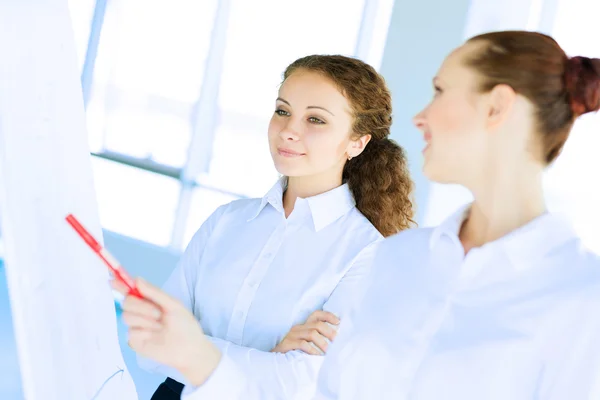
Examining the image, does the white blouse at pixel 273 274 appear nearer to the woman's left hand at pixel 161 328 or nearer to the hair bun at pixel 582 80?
the woman's left hand at pixel 161 328

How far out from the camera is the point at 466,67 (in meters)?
1.22

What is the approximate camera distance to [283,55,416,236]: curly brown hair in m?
1.88

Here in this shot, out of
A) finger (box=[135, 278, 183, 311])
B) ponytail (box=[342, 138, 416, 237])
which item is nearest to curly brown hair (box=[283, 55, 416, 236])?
ponytail (box=[342, 138, 416, 237])

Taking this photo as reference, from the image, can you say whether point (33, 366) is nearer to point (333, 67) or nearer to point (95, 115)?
point (333, 67)

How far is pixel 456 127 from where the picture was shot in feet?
3.92

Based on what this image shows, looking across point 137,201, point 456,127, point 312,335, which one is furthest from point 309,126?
point 137,201

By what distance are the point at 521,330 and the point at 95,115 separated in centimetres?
517

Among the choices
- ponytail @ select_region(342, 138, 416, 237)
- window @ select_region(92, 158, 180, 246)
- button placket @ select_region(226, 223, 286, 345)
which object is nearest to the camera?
button placket @ select_region(226, 223, 286, 345)

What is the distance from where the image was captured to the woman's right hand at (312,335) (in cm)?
158

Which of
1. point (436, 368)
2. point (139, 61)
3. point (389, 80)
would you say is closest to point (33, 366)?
point (436, 368)

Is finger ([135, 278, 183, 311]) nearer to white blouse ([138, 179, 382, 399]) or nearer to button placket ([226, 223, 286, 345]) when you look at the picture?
white blouse ([138, 179, 382, 399])

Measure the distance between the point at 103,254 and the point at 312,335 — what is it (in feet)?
2.21

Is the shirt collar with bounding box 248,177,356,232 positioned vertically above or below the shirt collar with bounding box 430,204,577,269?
below

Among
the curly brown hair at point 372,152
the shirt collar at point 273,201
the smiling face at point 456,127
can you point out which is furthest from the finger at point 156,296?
the curly brown hair at point 372,152
